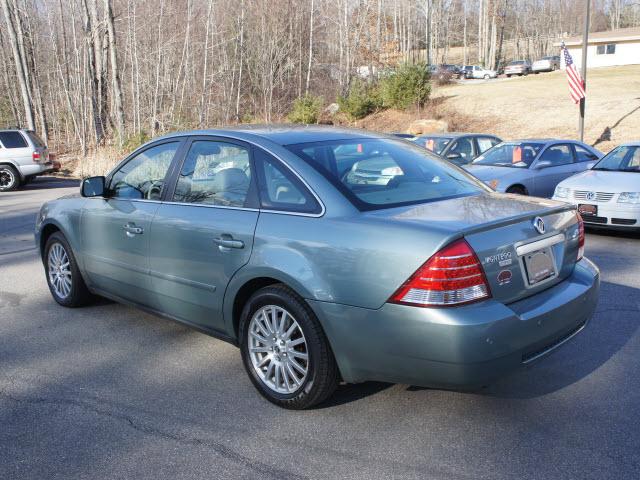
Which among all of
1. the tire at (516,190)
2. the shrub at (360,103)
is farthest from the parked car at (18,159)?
the shrub at (360,103)

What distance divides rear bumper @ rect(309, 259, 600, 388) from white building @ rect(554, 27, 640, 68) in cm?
6240

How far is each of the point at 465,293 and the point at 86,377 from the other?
2667mm

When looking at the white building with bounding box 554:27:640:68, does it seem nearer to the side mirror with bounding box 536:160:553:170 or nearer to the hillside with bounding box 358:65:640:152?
the hillside with bounding box 358:65:640:152

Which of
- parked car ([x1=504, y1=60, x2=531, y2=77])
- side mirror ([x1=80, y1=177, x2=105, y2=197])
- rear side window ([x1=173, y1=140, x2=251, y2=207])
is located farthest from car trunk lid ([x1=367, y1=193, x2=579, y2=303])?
parked car ([x1=504, y1=60, x2=531, y2=77])

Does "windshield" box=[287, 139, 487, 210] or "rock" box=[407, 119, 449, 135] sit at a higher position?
"windshield" box=[287, 139, 487, 210]

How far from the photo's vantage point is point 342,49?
4534cm

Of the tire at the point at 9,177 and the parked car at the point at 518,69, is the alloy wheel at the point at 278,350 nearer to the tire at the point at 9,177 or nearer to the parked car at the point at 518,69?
the tire at the point at 9,177

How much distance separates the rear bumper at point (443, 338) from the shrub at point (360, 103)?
31180mm

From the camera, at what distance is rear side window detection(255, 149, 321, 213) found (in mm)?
3645

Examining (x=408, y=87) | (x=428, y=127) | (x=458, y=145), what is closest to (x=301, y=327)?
(x=458, y=145)

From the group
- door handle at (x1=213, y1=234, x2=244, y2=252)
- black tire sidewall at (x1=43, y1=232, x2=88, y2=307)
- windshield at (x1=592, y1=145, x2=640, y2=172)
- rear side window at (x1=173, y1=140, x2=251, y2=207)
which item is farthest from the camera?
windshield at (x1=592, y1=145, x2=640, y2=172)

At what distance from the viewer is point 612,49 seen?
6128 cm

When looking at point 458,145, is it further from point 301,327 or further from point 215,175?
point 301,327

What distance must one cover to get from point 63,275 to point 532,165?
26.8ft
